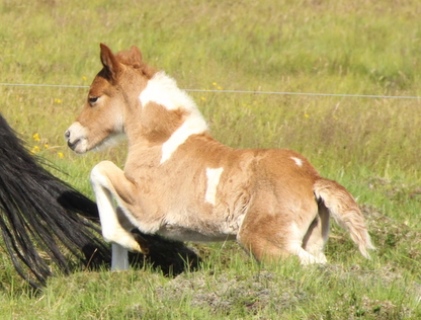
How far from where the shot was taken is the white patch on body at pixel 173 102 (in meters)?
5.79

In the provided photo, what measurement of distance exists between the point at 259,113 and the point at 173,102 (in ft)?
13.8

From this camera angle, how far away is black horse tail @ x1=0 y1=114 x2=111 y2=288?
5.53 metres

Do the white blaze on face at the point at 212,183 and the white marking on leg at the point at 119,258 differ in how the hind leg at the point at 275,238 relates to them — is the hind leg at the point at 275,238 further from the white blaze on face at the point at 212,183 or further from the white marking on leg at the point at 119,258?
the white marking on leg at the point at 119,258

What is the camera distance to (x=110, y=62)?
5.84m

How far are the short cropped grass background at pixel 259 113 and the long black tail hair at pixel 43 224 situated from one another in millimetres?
162

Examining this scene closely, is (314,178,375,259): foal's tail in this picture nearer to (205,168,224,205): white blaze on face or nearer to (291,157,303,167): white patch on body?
(291,157,303,167): white patch on body

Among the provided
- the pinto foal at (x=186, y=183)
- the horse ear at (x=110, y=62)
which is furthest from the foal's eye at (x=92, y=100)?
the horse ear at (x=110, y=62)

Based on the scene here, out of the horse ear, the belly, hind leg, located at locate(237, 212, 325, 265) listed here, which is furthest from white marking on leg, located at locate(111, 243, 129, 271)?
the horse ear

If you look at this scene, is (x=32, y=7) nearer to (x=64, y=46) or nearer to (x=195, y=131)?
(x=64, y=46)

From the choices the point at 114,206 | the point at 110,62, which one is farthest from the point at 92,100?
the point at 114,206

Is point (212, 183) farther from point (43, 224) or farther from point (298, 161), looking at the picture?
point (43, 224)

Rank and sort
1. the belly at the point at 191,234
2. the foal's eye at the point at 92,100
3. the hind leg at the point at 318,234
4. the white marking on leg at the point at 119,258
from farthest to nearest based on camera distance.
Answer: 1. the foal's eye at the point at 92,100
2. the white marking on leg at the point at 119,258
3. the belly at the point at 191,234
4. the hind leg at the point at 318,234

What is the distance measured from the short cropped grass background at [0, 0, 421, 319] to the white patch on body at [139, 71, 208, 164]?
75 centimetres

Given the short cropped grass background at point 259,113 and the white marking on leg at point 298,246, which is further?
the white marking on leg at point 298,246
